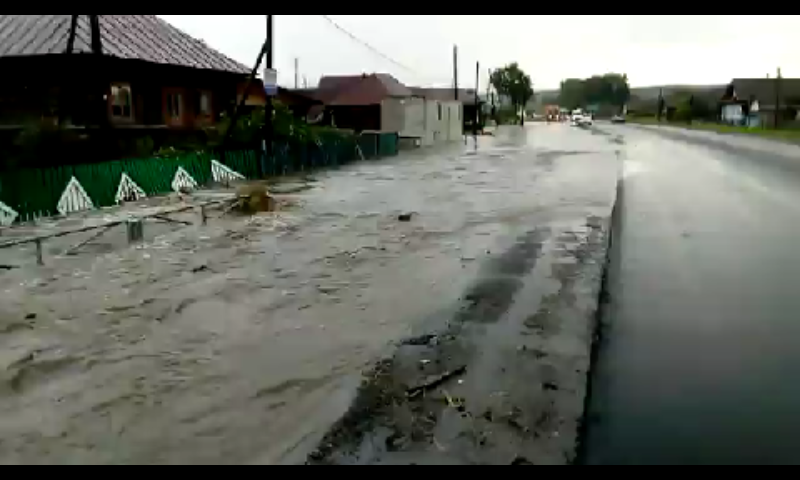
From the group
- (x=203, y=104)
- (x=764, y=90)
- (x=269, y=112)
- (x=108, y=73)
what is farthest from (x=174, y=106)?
(x=764, y=90)

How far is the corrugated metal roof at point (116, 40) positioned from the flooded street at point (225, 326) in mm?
15874

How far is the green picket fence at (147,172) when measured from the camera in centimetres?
1589

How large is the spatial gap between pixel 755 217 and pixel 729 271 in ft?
17.4

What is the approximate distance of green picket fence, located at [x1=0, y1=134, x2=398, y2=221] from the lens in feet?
52.1

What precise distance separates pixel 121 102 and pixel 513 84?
97.6 metres

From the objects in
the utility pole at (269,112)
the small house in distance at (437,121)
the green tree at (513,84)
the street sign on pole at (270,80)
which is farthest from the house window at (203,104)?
the green tree at (513,84)

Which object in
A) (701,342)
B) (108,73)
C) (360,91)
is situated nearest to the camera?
(701,342)

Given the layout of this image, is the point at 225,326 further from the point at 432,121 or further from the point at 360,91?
the point at 360,91

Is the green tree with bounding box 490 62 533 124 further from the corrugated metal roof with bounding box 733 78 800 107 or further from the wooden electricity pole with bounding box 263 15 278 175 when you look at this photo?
the wooden electricity pole with bounding box 263 15 278 175

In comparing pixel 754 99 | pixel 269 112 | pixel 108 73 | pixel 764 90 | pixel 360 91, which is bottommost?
pixel 269 112

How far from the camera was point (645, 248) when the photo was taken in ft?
39.2

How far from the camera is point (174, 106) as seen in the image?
3278 cm

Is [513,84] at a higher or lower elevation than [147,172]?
higher

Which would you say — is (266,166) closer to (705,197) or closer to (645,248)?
(705,197)
